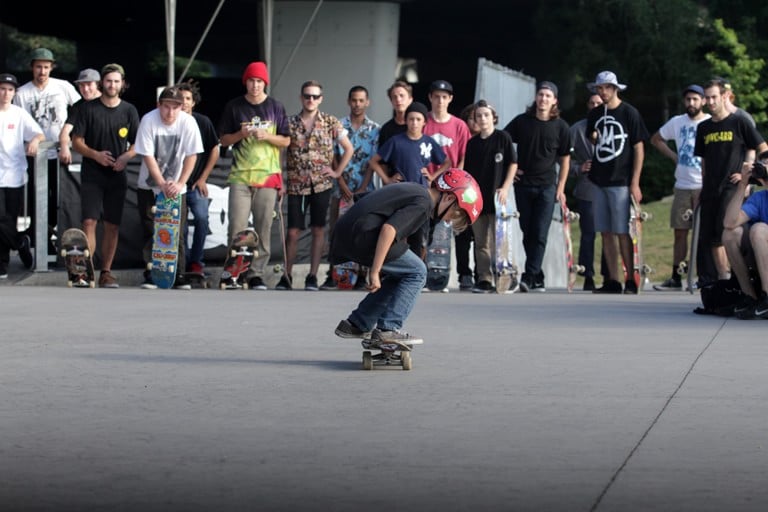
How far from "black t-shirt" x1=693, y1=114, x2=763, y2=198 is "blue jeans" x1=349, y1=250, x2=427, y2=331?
19.0 feet

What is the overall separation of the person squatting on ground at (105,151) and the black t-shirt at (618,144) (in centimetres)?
475

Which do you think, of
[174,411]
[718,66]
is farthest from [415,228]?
[718,66]

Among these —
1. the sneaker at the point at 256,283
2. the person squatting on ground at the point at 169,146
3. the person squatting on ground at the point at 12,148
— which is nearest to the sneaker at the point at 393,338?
the person squatting on ground at the point at 169,146

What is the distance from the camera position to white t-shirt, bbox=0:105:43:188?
1523cm

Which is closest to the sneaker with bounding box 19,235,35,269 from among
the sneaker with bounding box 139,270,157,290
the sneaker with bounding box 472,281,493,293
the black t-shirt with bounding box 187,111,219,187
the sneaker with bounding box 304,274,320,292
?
the sneaker with bounding box 139,270,157,290

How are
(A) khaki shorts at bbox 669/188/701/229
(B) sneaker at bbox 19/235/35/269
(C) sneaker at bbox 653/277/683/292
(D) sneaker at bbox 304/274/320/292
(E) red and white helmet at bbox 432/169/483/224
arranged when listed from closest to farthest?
(E) red and white helmet at bbox 432/169/483/224
(D) sneaker at bbox 304/274/320/292
(A) khaki shorts at bbox 669/188/701/229
(B) sneaker at bbox 19/235/35/269
(C) sneaker at bbox 653/277/683/292

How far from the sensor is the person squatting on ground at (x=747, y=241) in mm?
12234

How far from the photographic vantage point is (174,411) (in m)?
7.29

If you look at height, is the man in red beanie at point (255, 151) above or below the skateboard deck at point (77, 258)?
above

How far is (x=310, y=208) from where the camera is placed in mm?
15438

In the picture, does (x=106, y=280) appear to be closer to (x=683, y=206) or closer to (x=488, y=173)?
(x=488, y=173)

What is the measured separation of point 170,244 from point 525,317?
171 inches

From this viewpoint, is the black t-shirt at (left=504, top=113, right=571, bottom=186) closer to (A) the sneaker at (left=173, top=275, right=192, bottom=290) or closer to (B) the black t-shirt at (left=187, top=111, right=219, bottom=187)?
(B) the black t-shirt at (left=187, top=111, right=219, bottom=187)

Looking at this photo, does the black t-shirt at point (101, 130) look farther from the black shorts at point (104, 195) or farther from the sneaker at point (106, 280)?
the sneaker at point (106, 280)
